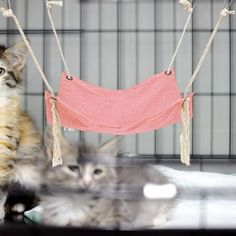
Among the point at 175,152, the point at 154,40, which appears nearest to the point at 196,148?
the point at 175,152

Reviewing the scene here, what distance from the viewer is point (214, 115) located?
8.52 ft

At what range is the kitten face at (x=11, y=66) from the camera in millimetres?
2166

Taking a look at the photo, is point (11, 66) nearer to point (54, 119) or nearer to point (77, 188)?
point (54, 119)

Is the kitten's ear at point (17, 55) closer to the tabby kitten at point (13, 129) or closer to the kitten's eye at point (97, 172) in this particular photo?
the tabby kitten at point (13, 129)

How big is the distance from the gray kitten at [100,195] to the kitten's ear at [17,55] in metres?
0.37

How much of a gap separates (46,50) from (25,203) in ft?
2.35

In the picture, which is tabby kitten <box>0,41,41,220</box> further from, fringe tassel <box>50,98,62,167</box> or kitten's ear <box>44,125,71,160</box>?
fringe tassel <box>50,98,62,167</box>

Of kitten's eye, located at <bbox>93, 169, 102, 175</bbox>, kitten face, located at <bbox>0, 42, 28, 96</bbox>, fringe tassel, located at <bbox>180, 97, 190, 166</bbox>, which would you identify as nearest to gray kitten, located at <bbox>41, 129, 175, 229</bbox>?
kitten's eye, located at <bbox>93, 169, 102, 175</bbox>

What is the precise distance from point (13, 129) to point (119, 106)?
40cm

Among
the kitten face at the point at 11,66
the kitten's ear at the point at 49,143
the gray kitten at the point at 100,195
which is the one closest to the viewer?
the gray kitten at the point at 100,195

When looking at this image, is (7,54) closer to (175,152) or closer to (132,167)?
(132,167)

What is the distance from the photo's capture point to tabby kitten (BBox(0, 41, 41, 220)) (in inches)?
83.0

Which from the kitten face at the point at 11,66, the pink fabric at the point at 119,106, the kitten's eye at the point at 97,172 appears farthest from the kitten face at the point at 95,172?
the kitten face at the point at 11,66

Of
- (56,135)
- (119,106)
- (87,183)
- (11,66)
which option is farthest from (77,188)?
(11,66)
